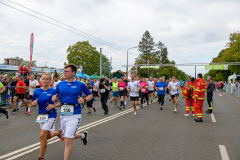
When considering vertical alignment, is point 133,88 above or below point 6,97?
above

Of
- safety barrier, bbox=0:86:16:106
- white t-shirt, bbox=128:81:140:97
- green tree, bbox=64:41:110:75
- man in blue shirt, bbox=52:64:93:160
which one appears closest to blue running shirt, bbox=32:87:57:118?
man in blue shirt, bbox=52:64:93:160

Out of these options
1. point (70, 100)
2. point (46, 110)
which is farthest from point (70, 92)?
point (46, 110)

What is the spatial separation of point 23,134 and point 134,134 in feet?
10.6

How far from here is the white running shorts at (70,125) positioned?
3535mm

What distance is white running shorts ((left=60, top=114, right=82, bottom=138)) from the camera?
3.54 metres

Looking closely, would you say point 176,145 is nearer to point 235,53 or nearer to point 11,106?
point 11,106

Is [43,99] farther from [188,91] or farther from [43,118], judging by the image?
[188,91]

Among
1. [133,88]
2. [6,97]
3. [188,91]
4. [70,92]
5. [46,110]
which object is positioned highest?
[70,92]

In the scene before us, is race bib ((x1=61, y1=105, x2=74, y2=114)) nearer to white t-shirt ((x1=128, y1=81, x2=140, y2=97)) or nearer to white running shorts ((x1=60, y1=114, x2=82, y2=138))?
white running shorts ((x1=60, y1=114, x2=82, y2=138))

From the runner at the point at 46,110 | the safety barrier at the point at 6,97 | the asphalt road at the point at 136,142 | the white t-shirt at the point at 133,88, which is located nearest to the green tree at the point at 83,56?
the safety barrier at the point at 6,97

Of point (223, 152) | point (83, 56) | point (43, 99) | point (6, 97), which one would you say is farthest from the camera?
point (83, 56)

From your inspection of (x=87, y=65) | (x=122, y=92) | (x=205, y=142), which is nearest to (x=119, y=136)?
(x=205, y=142)

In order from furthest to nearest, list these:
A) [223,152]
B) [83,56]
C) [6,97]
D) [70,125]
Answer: [83,56], [6,97], [223,152], [70,125]

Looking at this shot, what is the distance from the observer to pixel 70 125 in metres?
3.58
